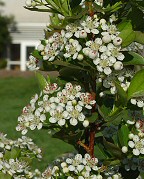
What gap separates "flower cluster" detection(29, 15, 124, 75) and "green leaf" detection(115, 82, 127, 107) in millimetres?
70

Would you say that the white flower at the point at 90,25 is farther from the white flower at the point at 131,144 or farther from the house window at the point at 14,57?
the house window at the point at 14,57

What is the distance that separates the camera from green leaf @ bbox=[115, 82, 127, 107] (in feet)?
6.69

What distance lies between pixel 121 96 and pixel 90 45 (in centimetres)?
22

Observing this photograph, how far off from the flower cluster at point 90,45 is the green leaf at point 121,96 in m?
0.07

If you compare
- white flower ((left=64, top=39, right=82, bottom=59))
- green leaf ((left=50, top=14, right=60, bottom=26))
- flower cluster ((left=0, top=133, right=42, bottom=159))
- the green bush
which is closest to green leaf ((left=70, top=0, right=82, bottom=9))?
green leaf ((left=50, top=14, right=60, bottom=26))

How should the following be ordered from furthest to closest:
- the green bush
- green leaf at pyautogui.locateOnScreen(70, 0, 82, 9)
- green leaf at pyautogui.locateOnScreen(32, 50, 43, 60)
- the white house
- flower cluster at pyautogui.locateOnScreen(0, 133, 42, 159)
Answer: the white house
the green bush
flower cluster at pyautogui.locateOnScreen(0, 133, 42, 159)
green leaf at pyautogui.locateOnScreen(70, 0, 82, 9)
green leaf at pyautogui.locateOnScreen(32, 50, 43, 60)

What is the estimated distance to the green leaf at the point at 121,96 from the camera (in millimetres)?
2039

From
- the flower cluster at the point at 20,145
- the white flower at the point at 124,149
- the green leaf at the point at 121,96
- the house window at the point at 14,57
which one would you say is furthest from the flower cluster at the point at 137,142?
the house window at the point at 14,57

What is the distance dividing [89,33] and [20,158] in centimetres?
80

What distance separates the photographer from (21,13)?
25.5 metres

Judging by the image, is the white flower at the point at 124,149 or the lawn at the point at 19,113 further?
the lawn at the point at 19,113

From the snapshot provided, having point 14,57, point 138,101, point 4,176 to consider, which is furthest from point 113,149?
point 14,57

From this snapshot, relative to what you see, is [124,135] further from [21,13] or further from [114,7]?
[21,13]

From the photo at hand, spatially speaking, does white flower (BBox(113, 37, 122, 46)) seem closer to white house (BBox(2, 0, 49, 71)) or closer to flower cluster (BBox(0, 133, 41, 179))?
flower cluster (BBox(0, 133, 41, 179))
